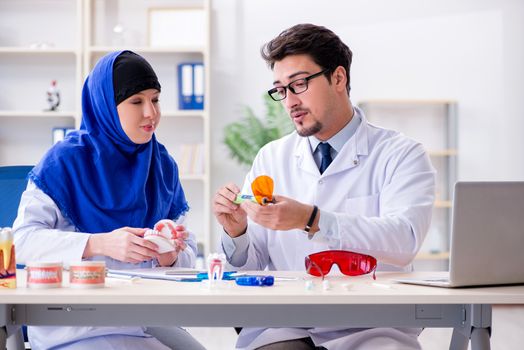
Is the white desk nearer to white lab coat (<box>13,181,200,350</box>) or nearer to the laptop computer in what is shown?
the laptop computer

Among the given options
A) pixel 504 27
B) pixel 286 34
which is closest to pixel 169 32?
pixel 504 27

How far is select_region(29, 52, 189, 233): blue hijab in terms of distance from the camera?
2168 millimetres

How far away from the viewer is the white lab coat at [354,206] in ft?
6.49

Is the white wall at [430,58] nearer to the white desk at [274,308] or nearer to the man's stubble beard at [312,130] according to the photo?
the man's stubble beard at [312,130]

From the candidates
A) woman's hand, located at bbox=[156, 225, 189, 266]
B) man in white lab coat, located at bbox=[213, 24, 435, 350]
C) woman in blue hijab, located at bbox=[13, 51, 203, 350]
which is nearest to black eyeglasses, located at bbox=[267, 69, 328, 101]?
man in white lab coat, located at bbox=[213, 24, 435, 350]

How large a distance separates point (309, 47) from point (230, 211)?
1.99ft

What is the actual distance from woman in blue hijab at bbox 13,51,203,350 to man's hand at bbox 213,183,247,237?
0.12m

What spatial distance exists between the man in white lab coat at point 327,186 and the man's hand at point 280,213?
0.9 inches

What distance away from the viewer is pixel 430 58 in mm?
5922

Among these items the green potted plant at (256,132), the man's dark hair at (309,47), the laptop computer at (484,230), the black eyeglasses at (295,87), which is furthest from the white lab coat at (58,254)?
the green potted plant at (256,132)

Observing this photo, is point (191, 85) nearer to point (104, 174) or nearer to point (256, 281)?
point (104, 174)

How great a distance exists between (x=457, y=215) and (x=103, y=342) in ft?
2.86

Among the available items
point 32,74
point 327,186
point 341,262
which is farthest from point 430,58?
point 341,262

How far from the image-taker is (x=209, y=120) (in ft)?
18.4
